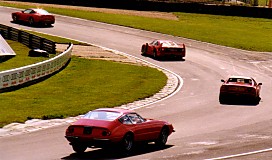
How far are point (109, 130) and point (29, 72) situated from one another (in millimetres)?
16299

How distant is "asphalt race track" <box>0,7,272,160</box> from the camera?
2067 cm

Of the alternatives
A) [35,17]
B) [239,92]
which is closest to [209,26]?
[35,17]

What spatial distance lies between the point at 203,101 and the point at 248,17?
1743 inches

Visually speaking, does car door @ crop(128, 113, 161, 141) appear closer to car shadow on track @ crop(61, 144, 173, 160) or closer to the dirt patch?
car shadow on track @ crop(61, 144, 173, 160)

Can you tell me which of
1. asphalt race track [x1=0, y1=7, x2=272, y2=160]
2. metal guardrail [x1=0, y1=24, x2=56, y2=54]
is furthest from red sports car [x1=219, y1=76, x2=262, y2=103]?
metal guardrail [x1=0, y1=24, x2=56, y2=54]

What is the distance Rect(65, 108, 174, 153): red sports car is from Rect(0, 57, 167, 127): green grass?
17.2ft

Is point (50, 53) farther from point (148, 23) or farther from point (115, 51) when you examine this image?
point (148, 23)

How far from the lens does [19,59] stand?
4475cm

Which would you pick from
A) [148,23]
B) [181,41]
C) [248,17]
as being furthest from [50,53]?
[248,17]

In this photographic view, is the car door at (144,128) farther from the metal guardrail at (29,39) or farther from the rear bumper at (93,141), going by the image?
the metal guardrail at (29,39)

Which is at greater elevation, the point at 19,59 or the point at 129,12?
the point at 19,59

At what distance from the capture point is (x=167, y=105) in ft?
106

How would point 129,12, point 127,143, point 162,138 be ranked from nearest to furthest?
point 127,143, point 162,138, point 129,12

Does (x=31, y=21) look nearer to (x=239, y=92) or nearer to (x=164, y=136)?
(x=239, y=92)
